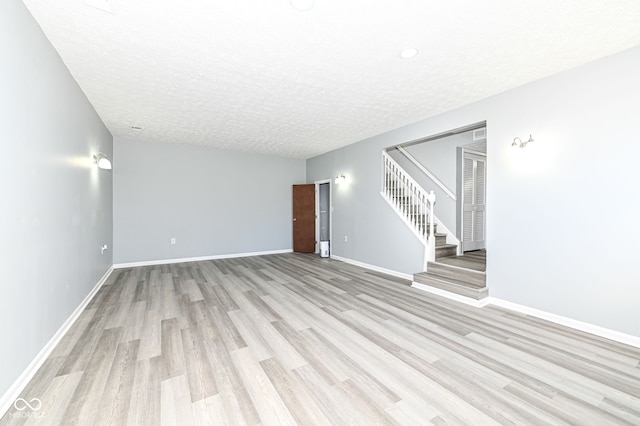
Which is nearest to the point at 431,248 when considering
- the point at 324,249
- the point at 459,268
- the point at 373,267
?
the point at 459,268

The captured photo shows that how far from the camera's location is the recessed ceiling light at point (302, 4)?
185 centimetres

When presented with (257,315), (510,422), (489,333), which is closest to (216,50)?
(257,315)

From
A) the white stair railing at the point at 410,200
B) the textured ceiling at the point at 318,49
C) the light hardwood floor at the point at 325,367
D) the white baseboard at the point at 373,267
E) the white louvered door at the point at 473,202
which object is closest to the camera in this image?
the light hardwood floor at the point at 325,367

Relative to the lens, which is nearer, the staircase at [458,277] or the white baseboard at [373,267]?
the staircase at [458,277]

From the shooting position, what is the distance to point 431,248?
4.45 metres

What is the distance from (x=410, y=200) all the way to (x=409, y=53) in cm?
279

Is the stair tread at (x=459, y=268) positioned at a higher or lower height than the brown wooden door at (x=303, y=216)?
lower

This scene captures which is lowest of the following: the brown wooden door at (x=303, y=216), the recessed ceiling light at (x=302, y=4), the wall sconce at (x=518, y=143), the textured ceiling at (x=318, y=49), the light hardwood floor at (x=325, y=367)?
the light hardwood floor at (x=325, y=367)

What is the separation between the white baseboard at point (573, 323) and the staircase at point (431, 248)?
25cm

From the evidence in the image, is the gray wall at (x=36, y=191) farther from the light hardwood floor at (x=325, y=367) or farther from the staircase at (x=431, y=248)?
the staircase at (x=431, y=248)

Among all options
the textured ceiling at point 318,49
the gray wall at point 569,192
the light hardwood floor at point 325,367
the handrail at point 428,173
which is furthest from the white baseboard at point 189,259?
the gray wall at point 569,192

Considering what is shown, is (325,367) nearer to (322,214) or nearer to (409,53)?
(409,53)

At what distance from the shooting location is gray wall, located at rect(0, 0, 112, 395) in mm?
1672

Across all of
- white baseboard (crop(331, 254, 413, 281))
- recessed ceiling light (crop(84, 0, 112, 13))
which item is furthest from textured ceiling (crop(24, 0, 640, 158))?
white baseboard (crop(331, 254, 413, 281))
